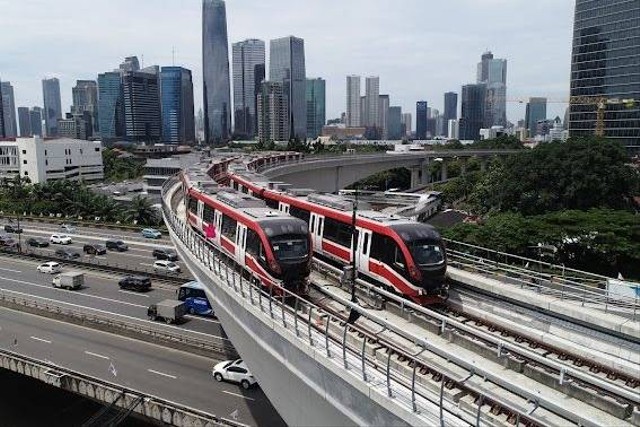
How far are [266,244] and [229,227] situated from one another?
12.8 feet

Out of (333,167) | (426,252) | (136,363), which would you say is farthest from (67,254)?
(426,252)

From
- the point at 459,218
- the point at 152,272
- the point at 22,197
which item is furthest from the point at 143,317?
the point at 22,197

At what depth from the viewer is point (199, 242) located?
18.9 m

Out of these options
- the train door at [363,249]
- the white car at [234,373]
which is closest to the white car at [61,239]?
the white car at [234,373]

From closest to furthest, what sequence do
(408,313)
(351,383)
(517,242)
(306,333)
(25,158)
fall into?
1. (351,383)
2. (306,333)
3. (408,313)
4. (517,242)
5. (25,158)

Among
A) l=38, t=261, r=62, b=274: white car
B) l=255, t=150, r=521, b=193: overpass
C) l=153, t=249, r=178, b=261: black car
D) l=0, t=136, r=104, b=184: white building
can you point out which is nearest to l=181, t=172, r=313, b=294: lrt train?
l=153, t=249, r=178, b=261: black car

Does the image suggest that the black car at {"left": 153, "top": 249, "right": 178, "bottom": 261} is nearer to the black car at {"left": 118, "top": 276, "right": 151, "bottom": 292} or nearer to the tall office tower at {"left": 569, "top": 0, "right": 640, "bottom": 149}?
the black car at {"left": 118, "top": 276, "right": 151, "bottom": 292}

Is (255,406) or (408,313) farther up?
(408,313)

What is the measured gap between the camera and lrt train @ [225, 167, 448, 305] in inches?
587

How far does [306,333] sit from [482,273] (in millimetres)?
9229

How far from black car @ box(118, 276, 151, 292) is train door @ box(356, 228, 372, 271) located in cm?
2024

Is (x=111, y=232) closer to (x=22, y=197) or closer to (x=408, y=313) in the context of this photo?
(x=22, y=197)

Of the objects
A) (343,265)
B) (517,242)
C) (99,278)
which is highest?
(343,265)

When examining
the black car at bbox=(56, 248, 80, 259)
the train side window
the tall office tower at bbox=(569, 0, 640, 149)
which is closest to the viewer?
the train side window
